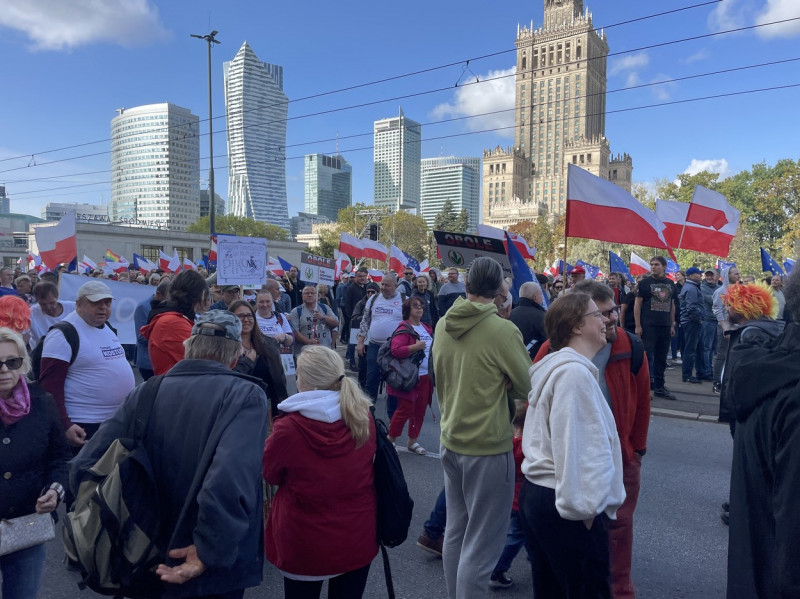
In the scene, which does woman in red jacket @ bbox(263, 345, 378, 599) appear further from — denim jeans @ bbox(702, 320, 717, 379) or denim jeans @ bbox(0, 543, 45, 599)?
denim jeans @ bbox(702, 320, 717, 379)

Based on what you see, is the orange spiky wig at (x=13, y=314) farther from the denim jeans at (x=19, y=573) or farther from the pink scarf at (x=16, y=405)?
the denim jeans at (x=19, y=573)

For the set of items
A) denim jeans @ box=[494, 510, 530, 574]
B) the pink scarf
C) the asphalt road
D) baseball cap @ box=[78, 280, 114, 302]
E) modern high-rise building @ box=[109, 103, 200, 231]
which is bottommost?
the asphalt road

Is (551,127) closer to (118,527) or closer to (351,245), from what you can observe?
(351,245)

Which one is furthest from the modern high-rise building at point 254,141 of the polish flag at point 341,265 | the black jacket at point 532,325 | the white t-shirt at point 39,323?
the black jacket at point 532,325

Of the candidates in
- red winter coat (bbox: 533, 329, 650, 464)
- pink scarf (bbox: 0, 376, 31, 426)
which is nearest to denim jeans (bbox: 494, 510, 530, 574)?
red winter coat (bbox: 533, 329, 650, 464)

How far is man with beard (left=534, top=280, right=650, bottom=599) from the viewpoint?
10.1ft

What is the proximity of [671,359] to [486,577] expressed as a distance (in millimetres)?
11185

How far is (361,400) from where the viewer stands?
2.52 metres

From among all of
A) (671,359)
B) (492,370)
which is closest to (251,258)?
(492,370)

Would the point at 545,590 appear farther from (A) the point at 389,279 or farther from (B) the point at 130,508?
→ (A) the point at 389,279

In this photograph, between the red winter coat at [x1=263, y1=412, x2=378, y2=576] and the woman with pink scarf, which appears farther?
the woman with pink scarf

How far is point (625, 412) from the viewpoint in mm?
3086

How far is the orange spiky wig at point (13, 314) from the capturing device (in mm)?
3779

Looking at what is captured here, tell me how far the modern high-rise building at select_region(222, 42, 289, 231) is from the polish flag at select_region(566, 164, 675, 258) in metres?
159
